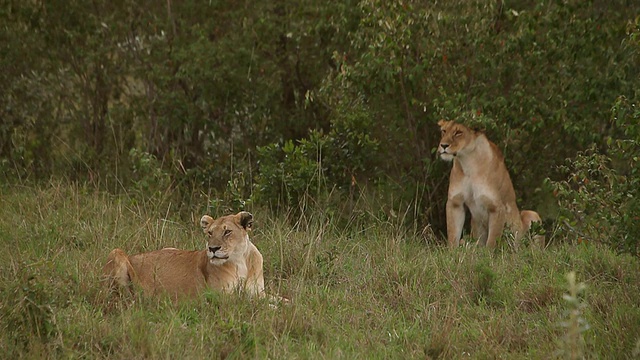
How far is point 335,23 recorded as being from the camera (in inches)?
434

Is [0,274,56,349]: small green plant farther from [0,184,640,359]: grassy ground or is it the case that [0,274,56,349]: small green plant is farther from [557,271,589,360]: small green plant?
[557,271,589,360]: small green plant

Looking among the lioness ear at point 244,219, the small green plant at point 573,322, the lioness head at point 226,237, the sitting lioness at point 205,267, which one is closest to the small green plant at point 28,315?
the sitting lioness at point 205,267

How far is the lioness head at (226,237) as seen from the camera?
7.47 m

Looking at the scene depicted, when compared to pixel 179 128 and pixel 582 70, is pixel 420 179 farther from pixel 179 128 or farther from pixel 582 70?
pixel 179 128

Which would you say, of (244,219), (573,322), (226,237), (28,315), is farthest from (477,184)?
(573,322)

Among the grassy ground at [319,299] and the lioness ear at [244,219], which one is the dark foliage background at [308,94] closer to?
the grassy ground at [319,299]

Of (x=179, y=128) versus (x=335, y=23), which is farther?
(x=179, y=128)

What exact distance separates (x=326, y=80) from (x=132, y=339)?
518cm

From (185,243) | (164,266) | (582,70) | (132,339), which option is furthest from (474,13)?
(132,339)

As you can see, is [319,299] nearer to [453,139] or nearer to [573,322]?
[453,139]

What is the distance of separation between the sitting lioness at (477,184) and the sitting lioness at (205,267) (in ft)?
10.1

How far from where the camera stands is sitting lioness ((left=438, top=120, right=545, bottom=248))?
10.3 meters

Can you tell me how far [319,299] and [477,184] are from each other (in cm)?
344

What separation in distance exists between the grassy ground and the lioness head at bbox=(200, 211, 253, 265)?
13.5 inches
